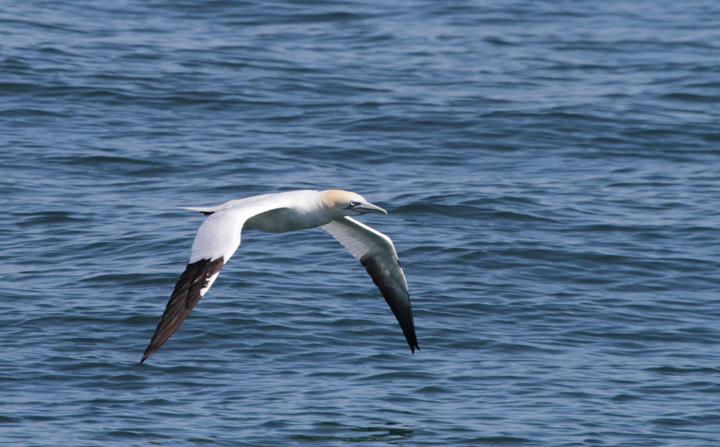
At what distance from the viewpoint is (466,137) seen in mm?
16609

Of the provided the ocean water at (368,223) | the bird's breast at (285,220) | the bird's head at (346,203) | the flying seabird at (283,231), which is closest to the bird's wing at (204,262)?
the flying seabird at (283,231)

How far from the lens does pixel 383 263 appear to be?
33.7 ft

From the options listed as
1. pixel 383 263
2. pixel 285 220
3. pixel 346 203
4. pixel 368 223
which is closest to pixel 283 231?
pixel 285 220

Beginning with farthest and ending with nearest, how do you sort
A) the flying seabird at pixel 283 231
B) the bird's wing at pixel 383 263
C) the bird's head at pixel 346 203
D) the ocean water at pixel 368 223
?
the bird's wing at pixel 383 263
the bird's head at pixel 346 203
the ocean water at pixel 368 223
the flying seabird at pixel 283 231

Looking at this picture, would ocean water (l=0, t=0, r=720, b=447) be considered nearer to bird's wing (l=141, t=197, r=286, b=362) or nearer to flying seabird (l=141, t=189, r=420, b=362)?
flying seabird (l=141, t=189, r=420, b=362)

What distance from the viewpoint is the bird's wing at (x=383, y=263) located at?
395 inches

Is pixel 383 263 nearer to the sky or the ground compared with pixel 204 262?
nearer to the ground

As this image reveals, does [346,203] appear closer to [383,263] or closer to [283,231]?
[283,231]

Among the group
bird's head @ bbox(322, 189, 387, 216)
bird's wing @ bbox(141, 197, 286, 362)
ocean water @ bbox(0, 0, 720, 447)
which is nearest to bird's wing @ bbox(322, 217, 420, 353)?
ocean water @ bbox(0, 0, 720, 447)

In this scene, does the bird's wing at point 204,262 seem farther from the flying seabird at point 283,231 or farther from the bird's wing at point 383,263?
the bird's wing at point 383,263

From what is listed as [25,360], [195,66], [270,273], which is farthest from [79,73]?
[25,360]

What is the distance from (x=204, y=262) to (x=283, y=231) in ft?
4.66

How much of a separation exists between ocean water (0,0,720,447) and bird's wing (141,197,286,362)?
4.28 ft

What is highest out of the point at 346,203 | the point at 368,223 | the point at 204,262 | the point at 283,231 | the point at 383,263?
the point at 346,203
